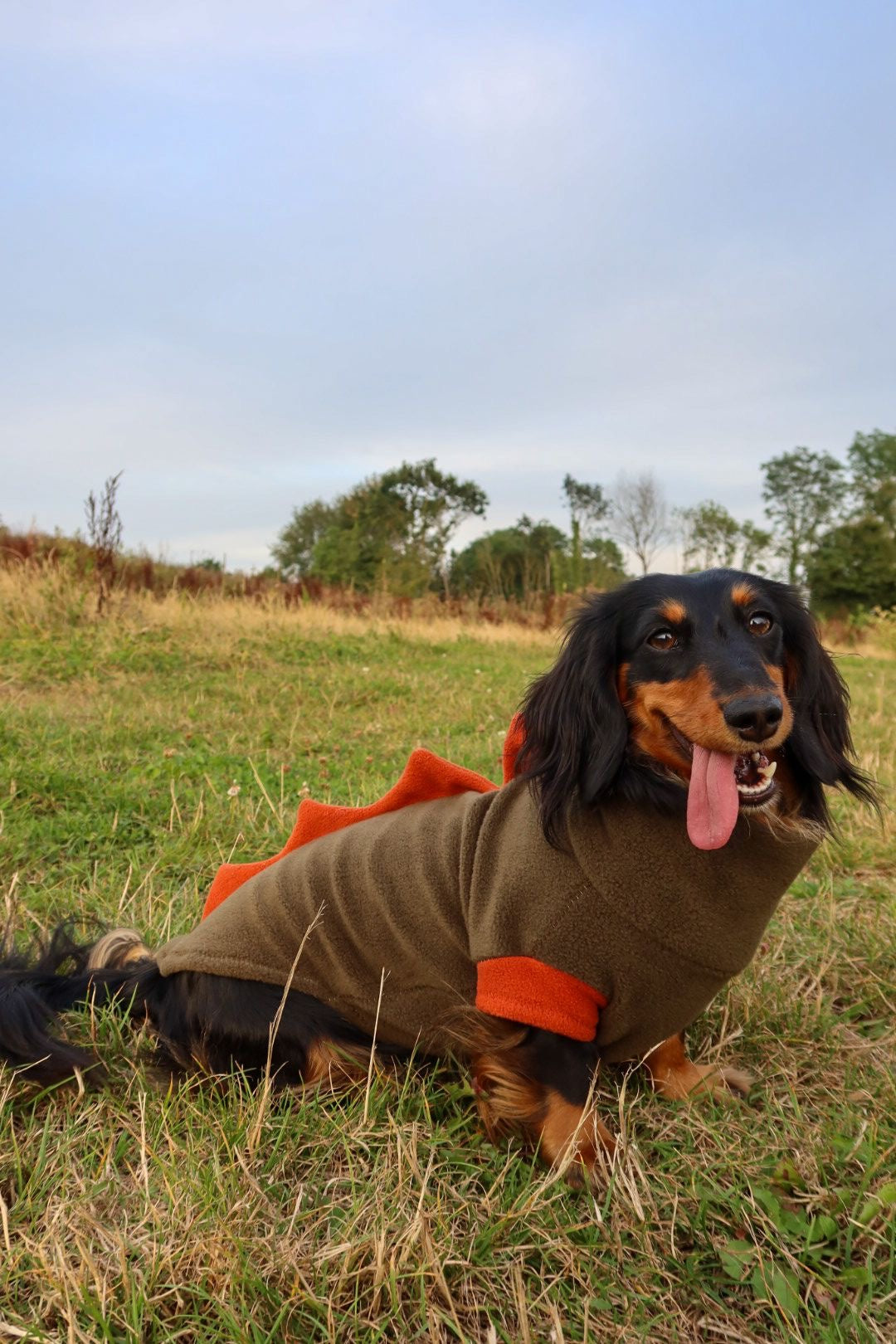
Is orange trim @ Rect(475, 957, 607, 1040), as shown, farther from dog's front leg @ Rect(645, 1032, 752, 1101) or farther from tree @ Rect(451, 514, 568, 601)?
tree @ Rect(451, 514, 568, 601)

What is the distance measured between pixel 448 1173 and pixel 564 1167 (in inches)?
8.8

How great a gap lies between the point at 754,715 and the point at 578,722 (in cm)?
39

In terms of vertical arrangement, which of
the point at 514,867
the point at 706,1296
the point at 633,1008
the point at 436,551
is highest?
the point at 436,551

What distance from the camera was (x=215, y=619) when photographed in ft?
29.0

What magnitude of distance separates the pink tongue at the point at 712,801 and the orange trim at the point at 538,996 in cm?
38

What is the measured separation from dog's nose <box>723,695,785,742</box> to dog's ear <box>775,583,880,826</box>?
1.01 ft

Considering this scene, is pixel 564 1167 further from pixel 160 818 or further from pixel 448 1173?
pixel 160 818

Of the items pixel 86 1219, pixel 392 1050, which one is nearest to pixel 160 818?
pixel 392 1050

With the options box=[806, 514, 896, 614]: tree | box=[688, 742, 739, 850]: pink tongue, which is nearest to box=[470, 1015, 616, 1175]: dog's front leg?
box=[688, 742, 739, 850]: pink tongue

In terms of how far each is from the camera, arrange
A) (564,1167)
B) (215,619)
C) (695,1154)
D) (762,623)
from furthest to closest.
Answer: (215,619) < (762,623) < (695,1154) < (564,1167)

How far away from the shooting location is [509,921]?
1733 mm

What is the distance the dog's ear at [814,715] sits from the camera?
195 cm

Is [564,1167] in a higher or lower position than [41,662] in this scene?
lower

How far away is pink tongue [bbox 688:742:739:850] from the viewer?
1687 millimetres
